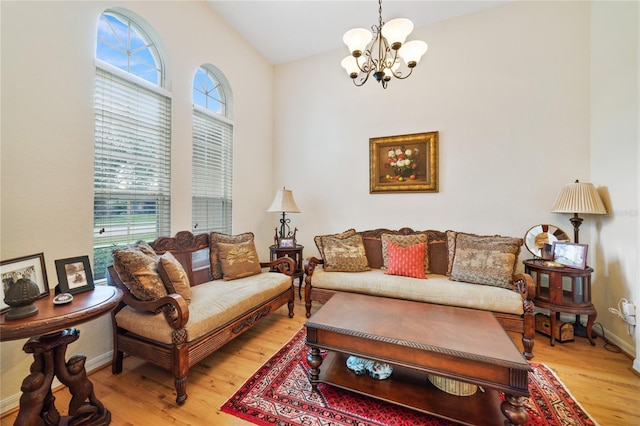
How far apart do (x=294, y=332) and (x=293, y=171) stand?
244cm

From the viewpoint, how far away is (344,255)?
310cm

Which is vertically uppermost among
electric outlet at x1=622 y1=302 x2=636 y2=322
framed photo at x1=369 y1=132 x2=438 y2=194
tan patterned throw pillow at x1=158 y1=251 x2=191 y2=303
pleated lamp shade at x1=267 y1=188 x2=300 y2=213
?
framed photo at x1=369 y1=132 x2=438 y2=194

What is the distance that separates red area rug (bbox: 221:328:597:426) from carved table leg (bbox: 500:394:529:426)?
0.82ft

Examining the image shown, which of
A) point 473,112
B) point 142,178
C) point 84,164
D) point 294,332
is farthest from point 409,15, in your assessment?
point 294,332

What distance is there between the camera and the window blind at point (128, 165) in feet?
6.91

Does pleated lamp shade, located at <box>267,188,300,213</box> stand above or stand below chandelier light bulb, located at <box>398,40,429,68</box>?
below

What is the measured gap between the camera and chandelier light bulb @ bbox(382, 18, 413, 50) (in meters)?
1.84

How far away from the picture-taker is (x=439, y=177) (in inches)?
128

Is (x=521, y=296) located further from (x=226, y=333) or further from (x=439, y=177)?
(x=226, y=333)

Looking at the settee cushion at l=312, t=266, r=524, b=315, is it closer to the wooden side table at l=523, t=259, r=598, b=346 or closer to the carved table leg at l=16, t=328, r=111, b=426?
the wooden side table at l=523, t=259, r=598, b=346

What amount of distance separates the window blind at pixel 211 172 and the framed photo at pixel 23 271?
1.50 m

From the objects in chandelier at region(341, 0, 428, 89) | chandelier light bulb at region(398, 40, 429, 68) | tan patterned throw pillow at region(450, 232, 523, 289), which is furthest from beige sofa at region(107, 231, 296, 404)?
chandelier light bulb at region(398, 40, 429, 68)

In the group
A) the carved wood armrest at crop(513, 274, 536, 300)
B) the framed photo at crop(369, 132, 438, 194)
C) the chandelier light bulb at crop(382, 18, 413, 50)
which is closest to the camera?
the chandelier light bulb at crop(382, 18, 413, 50)

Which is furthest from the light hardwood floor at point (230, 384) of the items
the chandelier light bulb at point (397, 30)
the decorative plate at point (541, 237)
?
the chandelier light bulb at point (397, 30)
